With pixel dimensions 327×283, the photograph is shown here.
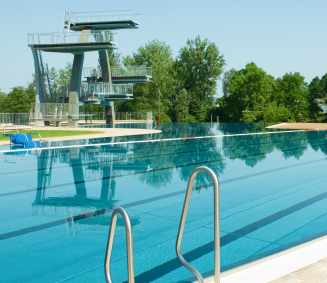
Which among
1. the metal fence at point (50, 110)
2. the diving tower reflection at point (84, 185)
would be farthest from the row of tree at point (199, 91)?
the diving tower reflection at point (84, 185)

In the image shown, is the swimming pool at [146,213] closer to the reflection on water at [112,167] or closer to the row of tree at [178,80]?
the reflection on water at [112,167]

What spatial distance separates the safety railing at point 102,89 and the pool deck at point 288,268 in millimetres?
29222

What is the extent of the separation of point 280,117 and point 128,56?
83.2ft

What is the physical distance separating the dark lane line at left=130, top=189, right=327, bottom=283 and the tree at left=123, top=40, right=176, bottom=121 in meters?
46.5

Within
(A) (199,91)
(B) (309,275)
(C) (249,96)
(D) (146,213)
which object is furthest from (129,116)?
(B) (309,275)

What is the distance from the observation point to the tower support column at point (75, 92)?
99.1 ft

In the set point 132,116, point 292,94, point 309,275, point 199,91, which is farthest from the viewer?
point 199,91

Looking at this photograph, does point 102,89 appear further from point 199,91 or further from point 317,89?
point 317,89

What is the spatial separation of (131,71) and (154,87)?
62.3 ft

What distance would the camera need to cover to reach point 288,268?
3.56 meters

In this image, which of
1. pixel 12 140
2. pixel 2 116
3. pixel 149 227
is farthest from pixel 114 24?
pixel 149 227

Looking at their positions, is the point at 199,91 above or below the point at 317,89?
below

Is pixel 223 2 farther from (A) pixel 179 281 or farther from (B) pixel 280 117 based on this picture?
(A) pixel 179 281

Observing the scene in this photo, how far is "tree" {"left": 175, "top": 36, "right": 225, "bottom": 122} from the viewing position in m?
60.3
